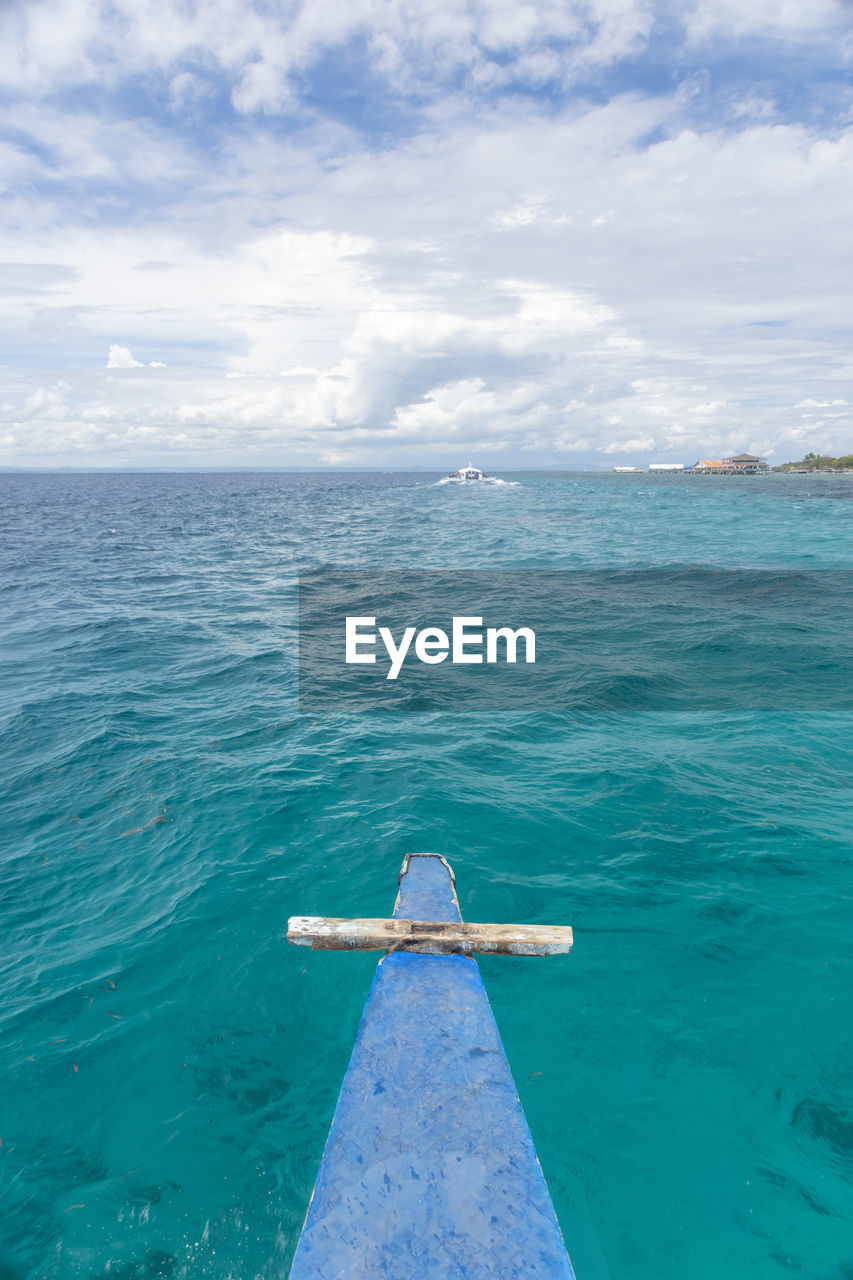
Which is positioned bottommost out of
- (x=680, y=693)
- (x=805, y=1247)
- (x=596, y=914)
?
(x=805, y=1247)

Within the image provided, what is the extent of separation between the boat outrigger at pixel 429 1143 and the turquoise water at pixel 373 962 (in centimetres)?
220

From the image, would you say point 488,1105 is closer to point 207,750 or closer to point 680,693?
point 207,750

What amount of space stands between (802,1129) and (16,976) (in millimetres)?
9366

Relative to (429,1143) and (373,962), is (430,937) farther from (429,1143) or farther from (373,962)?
(373,962)

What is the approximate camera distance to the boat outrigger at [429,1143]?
3285mm

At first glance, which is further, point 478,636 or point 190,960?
point 478,636

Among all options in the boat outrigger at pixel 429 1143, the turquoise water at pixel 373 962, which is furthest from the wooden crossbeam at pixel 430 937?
the turquoise water at pixel 373 962

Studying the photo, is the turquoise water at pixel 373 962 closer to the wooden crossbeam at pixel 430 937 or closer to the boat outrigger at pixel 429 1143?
the wooden crossbeam at pixel 430 937

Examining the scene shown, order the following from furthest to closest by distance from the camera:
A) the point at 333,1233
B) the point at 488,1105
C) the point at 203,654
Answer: the point at 203,654, the point at 488,1105, the point at 333,1233

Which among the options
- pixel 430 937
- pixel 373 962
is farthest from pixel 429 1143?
pixel 373 962

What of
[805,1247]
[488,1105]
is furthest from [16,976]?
[805,1247]

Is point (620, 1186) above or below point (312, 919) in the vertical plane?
below

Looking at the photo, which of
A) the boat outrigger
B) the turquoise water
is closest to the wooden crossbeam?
the boat outrigger

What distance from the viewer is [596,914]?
28.1 ft
